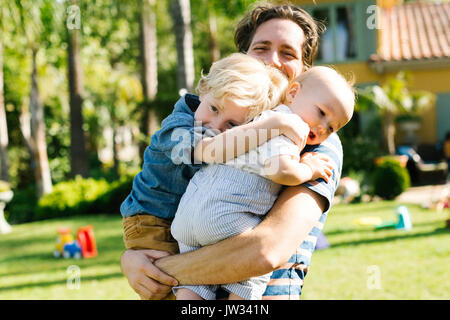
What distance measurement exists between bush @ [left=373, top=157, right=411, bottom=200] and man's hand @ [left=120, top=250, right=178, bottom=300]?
12.2m

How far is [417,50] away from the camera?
760 inches

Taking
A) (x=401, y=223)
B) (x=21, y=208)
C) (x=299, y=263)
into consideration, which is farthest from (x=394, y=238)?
(x=21, y=208)

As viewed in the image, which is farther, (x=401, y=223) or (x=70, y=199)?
(x=70, y=199)

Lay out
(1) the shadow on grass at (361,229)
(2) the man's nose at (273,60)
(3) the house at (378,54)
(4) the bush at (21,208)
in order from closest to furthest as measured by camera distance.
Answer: (2) the man's nose at (273,60)
(1) the shadow on grass at (361,229)
(4) the bush at (21,208)
(3) the house at (378,54)

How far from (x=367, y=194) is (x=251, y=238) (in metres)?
12.7

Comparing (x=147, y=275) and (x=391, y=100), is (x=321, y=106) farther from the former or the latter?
(x=391, y=100)

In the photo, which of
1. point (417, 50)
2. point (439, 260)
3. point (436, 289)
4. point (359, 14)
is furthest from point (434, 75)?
point (436, 289)

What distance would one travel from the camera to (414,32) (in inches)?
819

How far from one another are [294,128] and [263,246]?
1.43 feet

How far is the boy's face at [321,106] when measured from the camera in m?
2.02

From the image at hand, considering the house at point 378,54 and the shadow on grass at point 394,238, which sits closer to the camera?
the shadow on grass at point 394,238

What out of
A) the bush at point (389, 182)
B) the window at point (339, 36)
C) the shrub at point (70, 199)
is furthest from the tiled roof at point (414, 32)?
the shrub at point (70, 199)

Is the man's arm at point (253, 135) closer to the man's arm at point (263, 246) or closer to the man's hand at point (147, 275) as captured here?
the man's arm at point (263, 246)

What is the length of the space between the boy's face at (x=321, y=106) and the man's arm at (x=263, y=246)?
0.26 m
